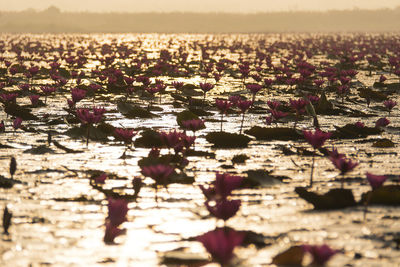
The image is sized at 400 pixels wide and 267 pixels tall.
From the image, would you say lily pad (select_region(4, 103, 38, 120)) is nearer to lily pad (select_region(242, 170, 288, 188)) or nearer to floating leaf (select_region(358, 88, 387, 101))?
lily pad (select_region(242, 170, 288, 188))

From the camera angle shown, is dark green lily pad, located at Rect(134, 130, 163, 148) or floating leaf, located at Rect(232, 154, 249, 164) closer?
floating leaf, located at Rect(232, 154, 249, 164)

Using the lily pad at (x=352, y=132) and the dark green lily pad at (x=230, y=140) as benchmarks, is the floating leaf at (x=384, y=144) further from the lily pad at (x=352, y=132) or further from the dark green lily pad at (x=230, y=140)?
the dark green lily pad at (x=230, y=140)

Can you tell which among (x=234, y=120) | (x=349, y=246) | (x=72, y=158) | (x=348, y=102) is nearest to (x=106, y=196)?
(x=72, y=158)

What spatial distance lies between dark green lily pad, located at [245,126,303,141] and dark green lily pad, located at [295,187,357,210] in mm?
1937

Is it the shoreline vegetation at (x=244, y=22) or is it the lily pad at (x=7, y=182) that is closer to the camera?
the lily pad at (x=7, y=182)

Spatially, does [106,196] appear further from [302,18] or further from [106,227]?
[302,18]

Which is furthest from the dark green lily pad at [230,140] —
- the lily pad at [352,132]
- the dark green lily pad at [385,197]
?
the dark green lily pad at [385,197]

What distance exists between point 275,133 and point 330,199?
2106mm

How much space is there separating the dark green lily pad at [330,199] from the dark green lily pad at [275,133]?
1937mm

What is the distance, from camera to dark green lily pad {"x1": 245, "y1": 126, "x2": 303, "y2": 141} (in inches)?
197

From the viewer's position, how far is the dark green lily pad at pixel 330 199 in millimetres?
2930

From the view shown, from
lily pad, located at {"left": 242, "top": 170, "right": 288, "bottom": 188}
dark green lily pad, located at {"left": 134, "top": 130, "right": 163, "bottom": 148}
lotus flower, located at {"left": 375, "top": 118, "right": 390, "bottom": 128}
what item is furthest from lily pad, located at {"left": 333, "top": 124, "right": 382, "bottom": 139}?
lily pad, located at {"left": 242, "top": 170, "right": 288, "bottom": 188}

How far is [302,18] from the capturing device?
157 metres

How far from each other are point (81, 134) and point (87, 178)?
136 centimetres
